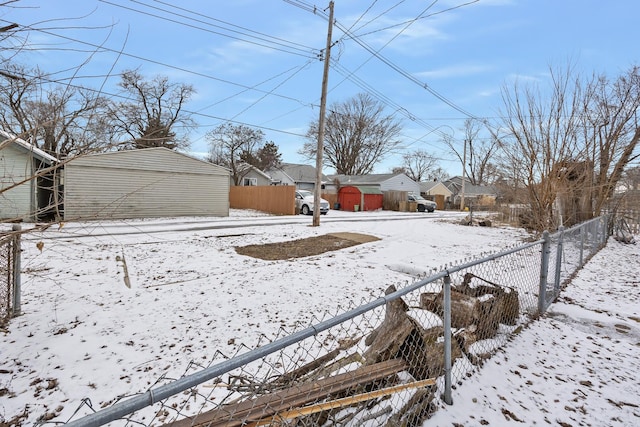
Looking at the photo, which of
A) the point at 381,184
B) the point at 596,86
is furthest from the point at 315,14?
the point at 381,184

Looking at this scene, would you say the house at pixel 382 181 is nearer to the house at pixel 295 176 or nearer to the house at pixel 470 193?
the house at pixel 295 176

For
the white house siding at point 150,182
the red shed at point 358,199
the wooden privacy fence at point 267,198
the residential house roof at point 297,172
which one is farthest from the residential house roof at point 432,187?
the white house siding at point 150,182

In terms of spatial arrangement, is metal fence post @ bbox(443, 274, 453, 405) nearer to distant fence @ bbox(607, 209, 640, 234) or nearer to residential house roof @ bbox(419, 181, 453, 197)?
distant fence @ bbox(607, 209, 640, 234)

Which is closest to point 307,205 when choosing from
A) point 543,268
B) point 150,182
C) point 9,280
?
point 150,182

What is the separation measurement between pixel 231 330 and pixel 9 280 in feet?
8.70

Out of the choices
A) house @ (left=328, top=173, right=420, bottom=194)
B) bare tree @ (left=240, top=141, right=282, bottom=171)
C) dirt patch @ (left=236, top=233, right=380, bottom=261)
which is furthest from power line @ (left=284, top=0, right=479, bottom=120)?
bare tree @ (left=240, top=141, right=282, bottom=171)

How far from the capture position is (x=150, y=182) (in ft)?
53.8

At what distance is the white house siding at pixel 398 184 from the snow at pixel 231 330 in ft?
93.6

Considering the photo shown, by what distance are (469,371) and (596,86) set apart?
954 centimetres

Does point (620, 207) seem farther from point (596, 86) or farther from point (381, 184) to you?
point (381, 184)

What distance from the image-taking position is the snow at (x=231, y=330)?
246 cm

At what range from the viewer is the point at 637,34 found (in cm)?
917

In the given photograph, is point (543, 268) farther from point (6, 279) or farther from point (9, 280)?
point (6, 279)

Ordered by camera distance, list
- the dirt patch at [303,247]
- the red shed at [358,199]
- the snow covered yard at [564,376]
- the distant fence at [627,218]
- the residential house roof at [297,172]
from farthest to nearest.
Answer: the residential house roof at [297,172], the red shed at [358,199], the distant fence at [627,218], the dirt patch at [303,247], the snow covered yard at [564,376]
